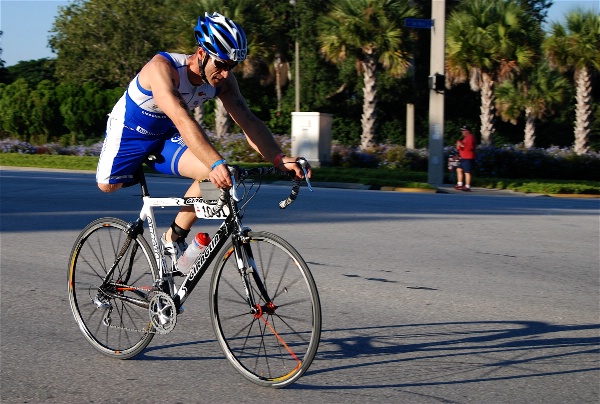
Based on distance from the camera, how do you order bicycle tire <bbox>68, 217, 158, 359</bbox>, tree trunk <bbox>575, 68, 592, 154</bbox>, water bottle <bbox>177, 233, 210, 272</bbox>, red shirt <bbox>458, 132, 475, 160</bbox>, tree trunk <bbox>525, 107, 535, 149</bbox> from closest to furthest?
water bottle <bbox>177, 233, 210, 272</bbox>
bicycle tire <bbox>68, 217, 158, 359</bbox>
red shirt <bbox>458, 132, 475, 160</bbox>
tree trunk <bbox>575, 68, 592, 154</bbox>
tree trunk <bbox>525, 107, 535, 149</bbox>

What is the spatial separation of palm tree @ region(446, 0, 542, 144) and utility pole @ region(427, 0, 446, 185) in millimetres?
9800

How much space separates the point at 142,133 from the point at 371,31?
2975 cm

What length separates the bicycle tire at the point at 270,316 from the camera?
443 cm

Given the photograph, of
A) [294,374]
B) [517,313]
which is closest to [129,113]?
[294,374]

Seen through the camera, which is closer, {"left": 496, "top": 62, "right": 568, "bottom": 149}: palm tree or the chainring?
the chainring

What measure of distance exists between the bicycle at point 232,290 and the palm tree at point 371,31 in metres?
28.6

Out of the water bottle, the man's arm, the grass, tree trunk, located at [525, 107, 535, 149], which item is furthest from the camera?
tree trunk, located at [525, 107, 535, 149]

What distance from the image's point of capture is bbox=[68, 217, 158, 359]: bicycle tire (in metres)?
5.23

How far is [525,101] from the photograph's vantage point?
43250 mm

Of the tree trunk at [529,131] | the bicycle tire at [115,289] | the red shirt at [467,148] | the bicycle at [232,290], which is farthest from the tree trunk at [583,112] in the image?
the bicycle at [232,290]

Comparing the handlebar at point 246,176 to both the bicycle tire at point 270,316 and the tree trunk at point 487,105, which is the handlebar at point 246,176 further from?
the tree trunk at point 487,105

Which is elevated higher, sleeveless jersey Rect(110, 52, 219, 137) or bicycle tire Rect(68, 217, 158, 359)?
sleeveless jersey Rect(110, 52, 219, 137)

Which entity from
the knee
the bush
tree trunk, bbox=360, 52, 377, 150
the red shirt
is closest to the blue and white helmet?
the knee

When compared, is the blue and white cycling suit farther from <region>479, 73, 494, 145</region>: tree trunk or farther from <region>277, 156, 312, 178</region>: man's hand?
<region>479, 73, 494, 145</region>: tree trunk
